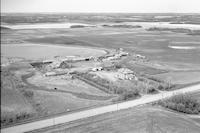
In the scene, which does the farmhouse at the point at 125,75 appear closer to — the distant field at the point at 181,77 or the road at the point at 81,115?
the distant field at the point at 181,77

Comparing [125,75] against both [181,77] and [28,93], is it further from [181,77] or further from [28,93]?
[28,93]

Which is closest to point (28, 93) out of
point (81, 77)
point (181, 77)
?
point (81, 77)

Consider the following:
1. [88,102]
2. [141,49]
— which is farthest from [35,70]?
[141,49]

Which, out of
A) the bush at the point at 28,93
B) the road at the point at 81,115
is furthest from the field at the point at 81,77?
the road at the point at 81,115

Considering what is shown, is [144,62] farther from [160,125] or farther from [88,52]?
[160,125]

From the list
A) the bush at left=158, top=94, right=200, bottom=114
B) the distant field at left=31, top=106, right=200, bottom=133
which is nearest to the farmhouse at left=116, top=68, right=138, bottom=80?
the bush at left=158, top=94, right=200, bottom=114

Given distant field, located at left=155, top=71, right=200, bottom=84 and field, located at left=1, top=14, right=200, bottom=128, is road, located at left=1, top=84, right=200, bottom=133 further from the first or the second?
distant field, located at left=155, top=71, right=200, bottom=84

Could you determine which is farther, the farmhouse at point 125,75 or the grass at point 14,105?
the farmhouse at point 125,75
